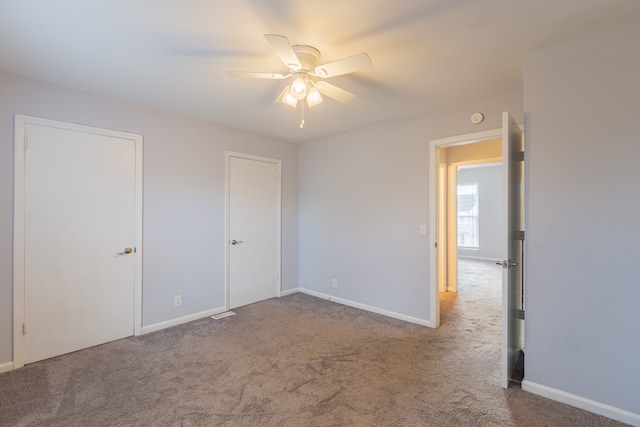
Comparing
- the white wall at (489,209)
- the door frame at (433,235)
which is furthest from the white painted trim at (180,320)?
the white wall at (489,209)

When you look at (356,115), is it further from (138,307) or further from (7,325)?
(7,325)

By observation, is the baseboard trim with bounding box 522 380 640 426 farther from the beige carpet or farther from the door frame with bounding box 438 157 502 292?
the door frame with bounding box 438 157 502 292

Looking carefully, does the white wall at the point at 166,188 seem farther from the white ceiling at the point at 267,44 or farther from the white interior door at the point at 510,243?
the white interior door at the point at 510,243

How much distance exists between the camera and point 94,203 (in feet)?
9.36

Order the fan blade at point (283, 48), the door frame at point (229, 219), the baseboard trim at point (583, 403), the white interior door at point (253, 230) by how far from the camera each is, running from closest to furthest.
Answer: the fan blade at point (283, 48) → the baseboard trim at point (583, 403) → the door frame at point (229, 219) → the white interior door at point (253, 230)

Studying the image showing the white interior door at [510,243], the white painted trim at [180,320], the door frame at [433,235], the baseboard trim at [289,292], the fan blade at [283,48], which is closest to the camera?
the fan blade at [283,48]

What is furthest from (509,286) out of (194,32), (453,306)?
(194,32)

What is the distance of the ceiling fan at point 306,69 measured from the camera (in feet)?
5.65

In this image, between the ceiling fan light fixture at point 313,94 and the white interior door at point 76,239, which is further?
the white interior door at point 76,239

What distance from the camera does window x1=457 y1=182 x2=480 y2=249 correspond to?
828 cm

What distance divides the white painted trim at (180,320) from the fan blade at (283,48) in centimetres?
307

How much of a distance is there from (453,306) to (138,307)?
157 inches

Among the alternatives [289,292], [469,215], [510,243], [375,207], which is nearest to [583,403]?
[510,243]

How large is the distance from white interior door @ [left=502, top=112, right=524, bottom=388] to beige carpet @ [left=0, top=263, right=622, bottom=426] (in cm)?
27
